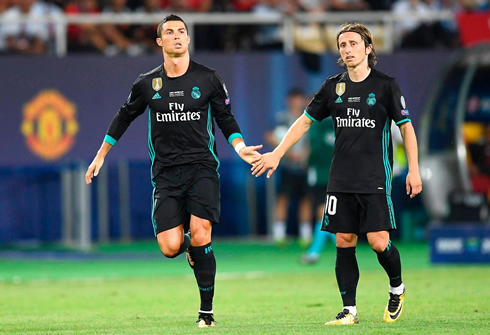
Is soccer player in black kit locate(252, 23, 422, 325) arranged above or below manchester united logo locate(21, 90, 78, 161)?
below

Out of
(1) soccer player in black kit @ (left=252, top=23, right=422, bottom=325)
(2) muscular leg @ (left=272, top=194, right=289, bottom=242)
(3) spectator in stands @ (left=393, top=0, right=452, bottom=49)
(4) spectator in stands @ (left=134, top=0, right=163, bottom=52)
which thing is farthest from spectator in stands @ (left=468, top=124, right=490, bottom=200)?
(1) soccer player in black kit @ (left=252, top=23, right=422, bottom=325)

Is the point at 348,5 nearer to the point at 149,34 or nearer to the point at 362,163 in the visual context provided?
the point at 149,34

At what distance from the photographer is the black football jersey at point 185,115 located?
7.91 m

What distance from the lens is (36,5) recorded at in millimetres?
18781

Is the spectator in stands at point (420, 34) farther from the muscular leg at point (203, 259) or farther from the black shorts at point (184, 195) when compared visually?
the muscular leg at point (203, 259)

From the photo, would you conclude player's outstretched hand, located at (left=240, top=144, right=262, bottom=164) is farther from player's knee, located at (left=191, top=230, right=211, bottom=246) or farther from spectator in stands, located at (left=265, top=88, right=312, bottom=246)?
spectator in stands, located at (left=265, top=88, right=312, bottom=246)

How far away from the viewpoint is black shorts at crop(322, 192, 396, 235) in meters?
7.66

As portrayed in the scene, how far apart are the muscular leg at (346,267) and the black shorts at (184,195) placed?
3.39 ft

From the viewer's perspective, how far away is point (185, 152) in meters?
7.90

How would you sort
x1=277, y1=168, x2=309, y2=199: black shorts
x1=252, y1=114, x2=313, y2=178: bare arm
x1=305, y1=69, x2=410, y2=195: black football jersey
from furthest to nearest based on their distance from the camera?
x1=277, y1=168, x2=309, y2=199: black shorts → x1=252, y1=114, x2=313, y2=178: bare arm → x1=305, y1=69, x2=410, y2=195: black football jersey

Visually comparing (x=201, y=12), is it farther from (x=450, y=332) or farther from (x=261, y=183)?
(x=450, y=332)

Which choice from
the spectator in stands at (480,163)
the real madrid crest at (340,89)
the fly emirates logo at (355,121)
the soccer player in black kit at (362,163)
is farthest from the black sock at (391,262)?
the spectator in stands at (480,163)

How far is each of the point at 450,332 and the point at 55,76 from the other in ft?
40.5

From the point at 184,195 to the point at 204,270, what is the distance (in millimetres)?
631
